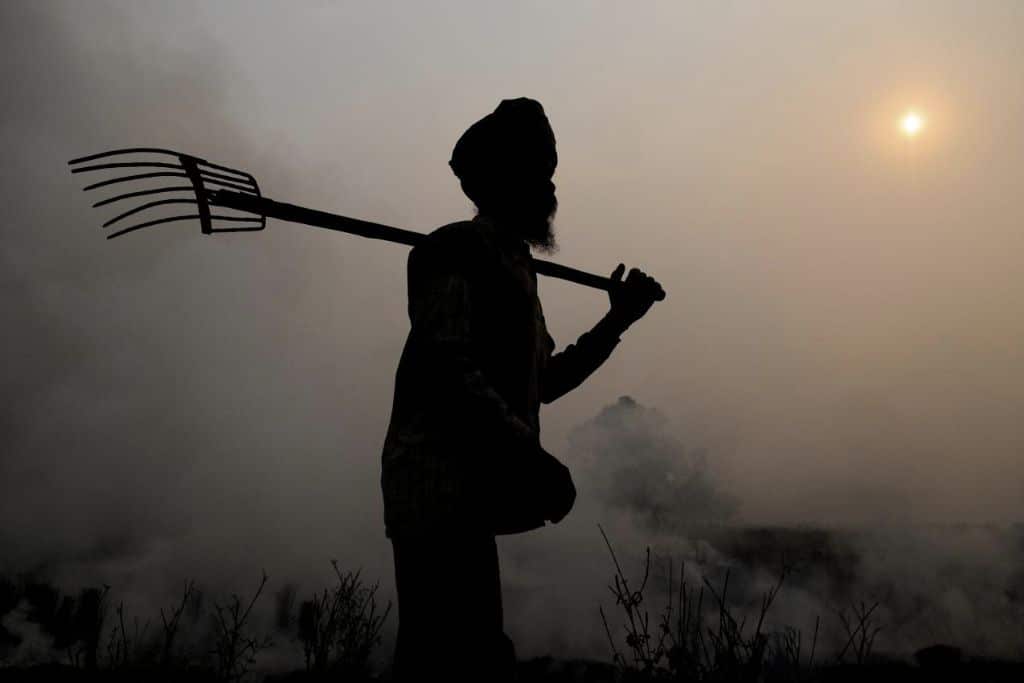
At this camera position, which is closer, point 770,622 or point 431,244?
point 431,244

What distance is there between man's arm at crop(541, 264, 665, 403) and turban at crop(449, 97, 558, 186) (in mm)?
1027

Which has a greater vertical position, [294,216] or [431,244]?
[294,216]

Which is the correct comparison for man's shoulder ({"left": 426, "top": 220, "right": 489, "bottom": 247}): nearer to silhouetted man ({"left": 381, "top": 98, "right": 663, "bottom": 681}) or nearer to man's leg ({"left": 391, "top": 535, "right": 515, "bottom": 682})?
silhouetted man ({"left": 381, "top": 98, "right": 663, "bottom": 681})

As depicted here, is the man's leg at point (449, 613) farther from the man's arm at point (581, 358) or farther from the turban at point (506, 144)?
the turban at point (506, 144)

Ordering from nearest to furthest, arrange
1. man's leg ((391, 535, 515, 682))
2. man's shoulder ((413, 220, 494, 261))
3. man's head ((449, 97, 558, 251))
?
man's leg ((391, 535, 515, 682))
man's shoulder ((413, 220, 494, 261))
man's head ((449, 97, 558, 251))

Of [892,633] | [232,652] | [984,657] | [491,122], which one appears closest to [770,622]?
[892,633]

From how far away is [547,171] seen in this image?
10.4ft

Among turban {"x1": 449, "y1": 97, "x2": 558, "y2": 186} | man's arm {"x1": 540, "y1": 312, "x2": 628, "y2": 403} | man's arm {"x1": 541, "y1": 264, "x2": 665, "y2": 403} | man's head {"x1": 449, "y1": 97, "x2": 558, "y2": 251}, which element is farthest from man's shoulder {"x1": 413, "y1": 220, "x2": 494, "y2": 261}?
man's arm {"x1": 540, "y1": 312, "x2": 628, "y2": 403}

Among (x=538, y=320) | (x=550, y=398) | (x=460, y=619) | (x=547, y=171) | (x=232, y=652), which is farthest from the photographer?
(x=232, y=652)

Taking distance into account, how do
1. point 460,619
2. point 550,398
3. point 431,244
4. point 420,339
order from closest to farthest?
1. point 460,619
2. point 420,339
3. point 431,244
4. point 550,398

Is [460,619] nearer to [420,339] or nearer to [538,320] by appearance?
[420,339]

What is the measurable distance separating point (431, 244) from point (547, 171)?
86cm

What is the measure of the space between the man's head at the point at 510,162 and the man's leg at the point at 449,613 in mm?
1500

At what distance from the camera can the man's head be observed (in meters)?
3.07
